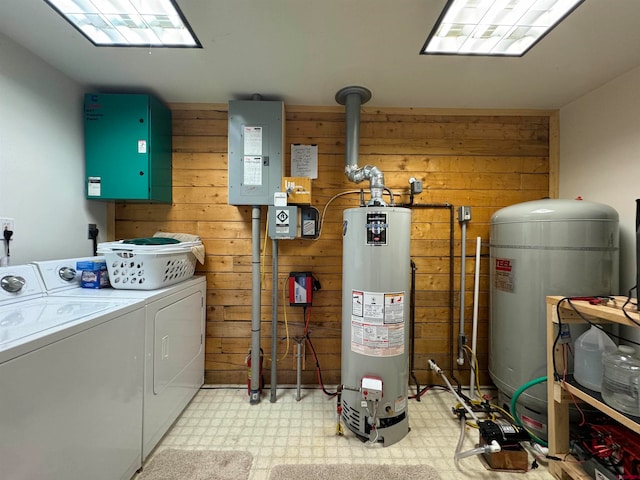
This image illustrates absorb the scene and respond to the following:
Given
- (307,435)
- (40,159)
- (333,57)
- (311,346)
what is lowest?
(307,435)

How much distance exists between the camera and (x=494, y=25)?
135 cm

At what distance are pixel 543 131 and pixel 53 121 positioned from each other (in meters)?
3.68

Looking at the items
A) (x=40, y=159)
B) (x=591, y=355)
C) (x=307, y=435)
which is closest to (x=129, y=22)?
(x=40, y=159)

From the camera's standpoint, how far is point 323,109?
2104mm

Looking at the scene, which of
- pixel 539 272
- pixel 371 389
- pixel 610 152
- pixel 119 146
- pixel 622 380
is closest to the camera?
pixel 622 380

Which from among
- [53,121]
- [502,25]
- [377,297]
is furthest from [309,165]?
[53,121]

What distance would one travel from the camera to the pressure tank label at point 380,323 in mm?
1492

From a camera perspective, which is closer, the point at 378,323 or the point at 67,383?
the point at 67,383

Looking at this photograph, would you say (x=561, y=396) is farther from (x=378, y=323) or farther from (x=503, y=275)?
(x=378, y=323)

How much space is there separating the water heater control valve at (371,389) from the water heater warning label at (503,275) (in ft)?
3.54

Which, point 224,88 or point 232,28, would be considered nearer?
point 232,28

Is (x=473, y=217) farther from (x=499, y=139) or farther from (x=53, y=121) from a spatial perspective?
(x=53, y=121)

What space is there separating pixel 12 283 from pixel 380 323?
6.27 feet

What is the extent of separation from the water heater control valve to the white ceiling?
1.93m
